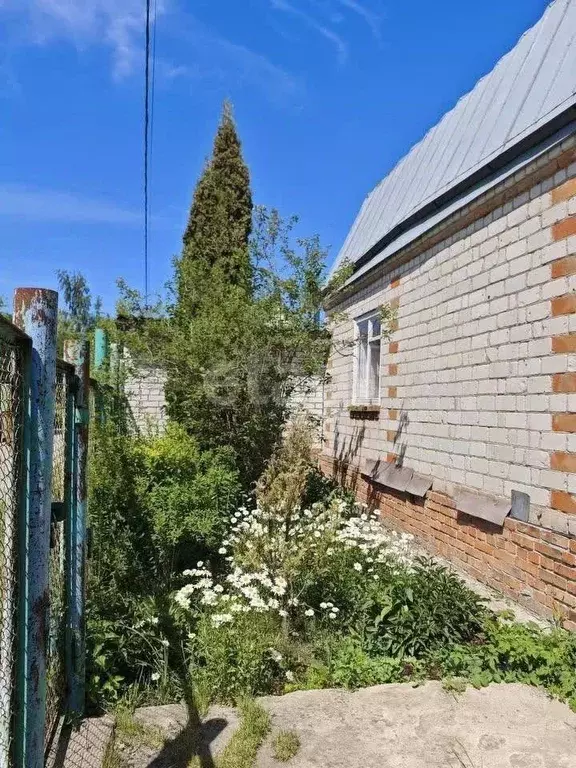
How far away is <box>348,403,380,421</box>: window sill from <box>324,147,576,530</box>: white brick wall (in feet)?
1.32

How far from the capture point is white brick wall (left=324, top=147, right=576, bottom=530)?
15.0 feet

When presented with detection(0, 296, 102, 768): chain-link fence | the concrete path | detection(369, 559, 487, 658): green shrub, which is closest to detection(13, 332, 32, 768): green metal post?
detection(0, 296, 102, 768): chain-link fence

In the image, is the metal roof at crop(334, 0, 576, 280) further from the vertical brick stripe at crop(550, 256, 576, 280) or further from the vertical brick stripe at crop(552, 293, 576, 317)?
the vertical brick stripe at crop(552, 293, 576, 317)

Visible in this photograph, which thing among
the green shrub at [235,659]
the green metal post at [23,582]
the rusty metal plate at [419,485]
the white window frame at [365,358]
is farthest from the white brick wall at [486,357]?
the green metal post at [23,582]

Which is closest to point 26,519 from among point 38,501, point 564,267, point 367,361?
point 38,501

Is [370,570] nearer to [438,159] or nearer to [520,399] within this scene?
[520,399]

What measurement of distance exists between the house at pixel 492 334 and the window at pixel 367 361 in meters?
0.56

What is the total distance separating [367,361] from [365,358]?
166 millimetres

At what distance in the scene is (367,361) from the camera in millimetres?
9422

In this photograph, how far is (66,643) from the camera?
292cm

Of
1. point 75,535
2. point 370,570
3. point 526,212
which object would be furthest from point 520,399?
point 75,535

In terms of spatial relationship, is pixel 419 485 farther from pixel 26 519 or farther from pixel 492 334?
pixel 26 519

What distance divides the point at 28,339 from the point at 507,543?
4.35 metres

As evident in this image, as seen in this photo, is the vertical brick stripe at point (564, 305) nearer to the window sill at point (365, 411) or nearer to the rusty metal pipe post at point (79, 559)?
the rusty metal pipe post at point (79, 559)
